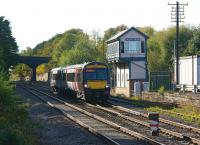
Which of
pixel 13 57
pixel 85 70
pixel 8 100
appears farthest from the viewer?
pixel 13 57

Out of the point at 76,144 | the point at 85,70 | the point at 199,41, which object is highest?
the point at 199,41

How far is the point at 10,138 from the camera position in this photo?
47.3 feet

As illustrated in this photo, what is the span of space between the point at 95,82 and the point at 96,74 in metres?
0.60

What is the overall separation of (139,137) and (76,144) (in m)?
2.29

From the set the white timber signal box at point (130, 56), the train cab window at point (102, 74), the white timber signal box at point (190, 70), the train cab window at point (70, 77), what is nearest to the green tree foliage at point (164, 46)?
the white timber signal box at point (130, 56)

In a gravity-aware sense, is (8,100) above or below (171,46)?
below

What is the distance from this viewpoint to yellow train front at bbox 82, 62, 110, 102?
1537 inches

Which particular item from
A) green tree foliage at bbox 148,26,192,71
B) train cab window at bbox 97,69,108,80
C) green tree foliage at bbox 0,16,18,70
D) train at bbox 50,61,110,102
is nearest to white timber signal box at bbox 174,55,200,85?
train at bbox 50,61,110,102

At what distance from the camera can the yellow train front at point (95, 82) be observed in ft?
128

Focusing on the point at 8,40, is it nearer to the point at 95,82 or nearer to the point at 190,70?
the point at 190,70

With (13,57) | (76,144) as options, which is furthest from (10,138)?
(13,57)

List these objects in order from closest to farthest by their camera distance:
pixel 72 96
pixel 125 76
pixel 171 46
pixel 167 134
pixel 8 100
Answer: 1. pixel 167 134
2. pixel 8 100
3. pixel 72 96
4. pixel 125 76
5. pixel 171 46

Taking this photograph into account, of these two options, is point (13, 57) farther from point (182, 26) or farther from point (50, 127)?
point (50, 127)

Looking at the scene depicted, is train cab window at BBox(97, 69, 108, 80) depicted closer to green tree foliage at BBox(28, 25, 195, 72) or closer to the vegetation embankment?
the vegetation embankment
